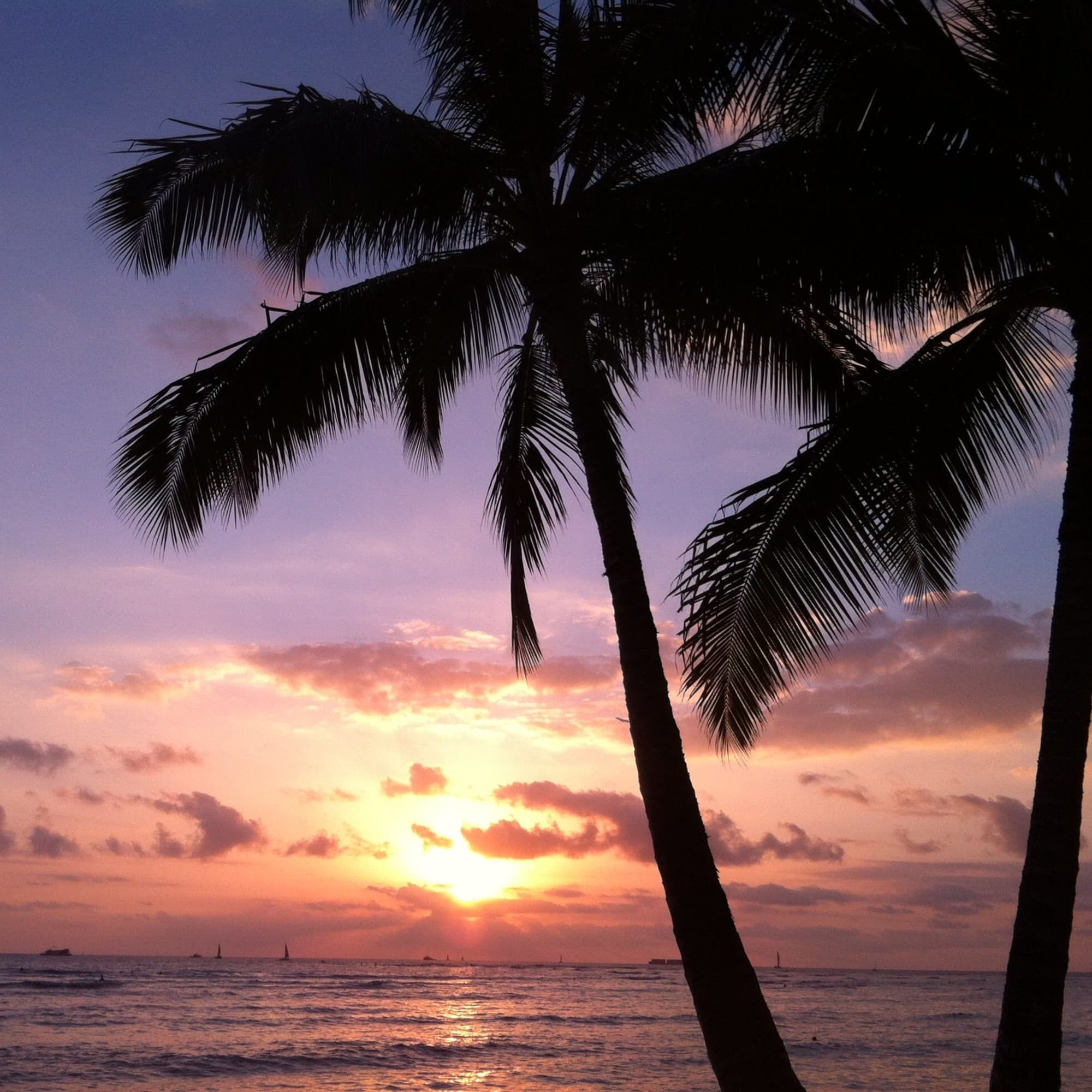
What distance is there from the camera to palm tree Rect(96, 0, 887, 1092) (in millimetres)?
6020

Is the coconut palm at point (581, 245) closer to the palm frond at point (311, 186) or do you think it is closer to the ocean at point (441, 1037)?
the palm frond at point (311, 186)

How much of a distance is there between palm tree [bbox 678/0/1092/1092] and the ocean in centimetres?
1793

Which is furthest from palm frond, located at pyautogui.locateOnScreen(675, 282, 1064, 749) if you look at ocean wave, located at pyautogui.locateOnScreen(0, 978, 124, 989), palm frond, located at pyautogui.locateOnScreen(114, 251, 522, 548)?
ocean wave, located at pyautogui.locateOnScreen(0, 978, 124, 989)

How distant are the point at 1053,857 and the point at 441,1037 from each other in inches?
1283

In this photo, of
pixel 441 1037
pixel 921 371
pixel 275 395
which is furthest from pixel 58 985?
pixel 921 371

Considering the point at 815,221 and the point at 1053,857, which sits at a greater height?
the point at 815,221

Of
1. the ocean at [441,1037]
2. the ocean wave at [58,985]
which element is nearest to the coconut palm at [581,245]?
the ocean at [441,1037]

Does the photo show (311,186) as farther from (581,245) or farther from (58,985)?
(58,985)

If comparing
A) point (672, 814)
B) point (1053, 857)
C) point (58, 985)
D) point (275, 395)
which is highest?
point (275, 395)

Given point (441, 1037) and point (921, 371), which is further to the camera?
point (441, 1037)

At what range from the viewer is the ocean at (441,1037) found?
2328cm

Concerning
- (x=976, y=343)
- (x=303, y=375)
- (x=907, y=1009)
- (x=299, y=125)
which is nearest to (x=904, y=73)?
(x=976, y=343)

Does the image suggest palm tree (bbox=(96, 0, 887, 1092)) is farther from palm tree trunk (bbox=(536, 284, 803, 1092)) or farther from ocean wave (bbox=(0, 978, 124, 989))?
ocean wave (bbox=(0, 978, 124, 989))

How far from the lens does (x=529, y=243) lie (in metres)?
6.95
